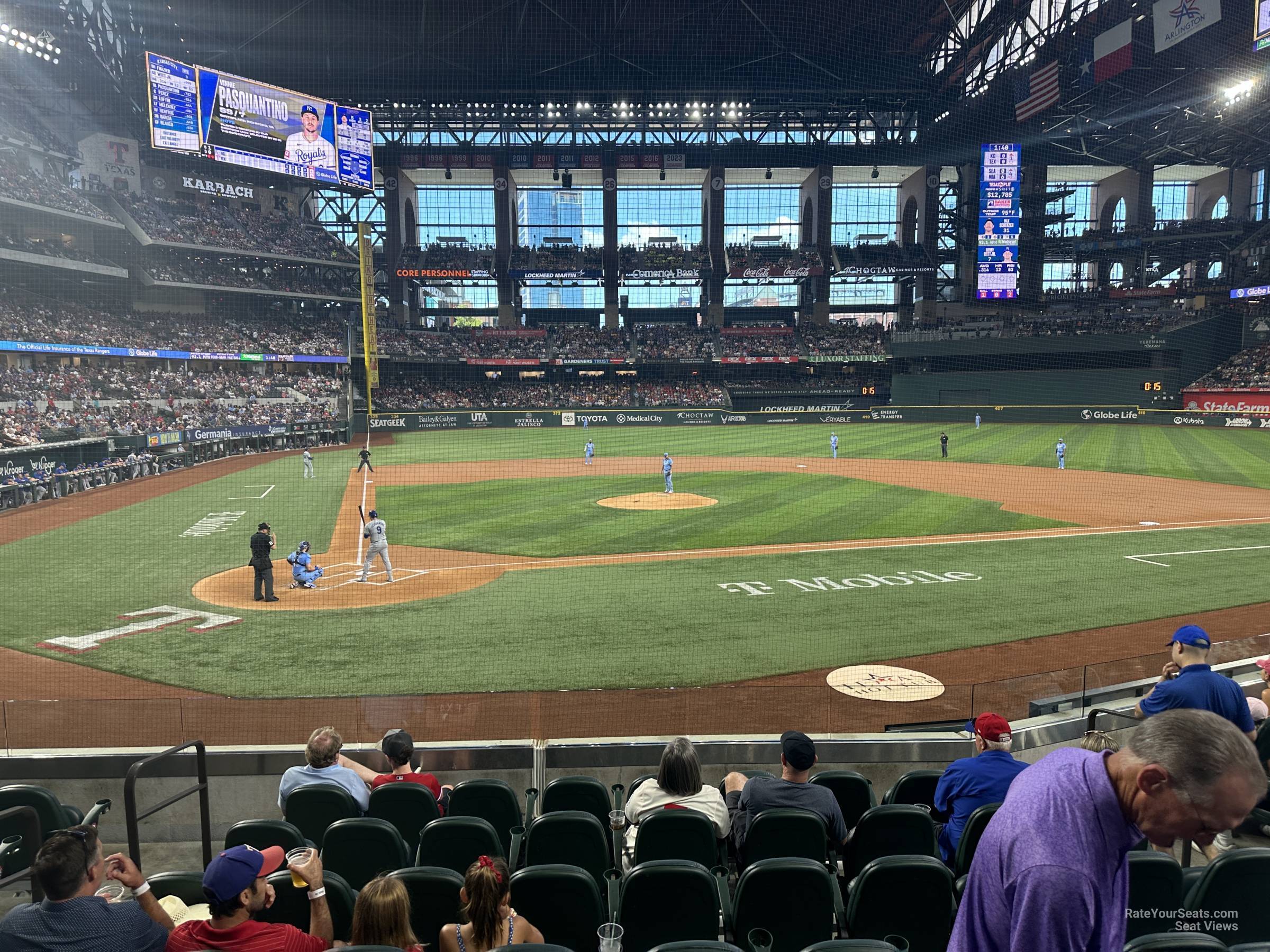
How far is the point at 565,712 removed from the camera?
7.38m

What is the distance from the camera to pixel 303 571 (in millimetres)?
16156

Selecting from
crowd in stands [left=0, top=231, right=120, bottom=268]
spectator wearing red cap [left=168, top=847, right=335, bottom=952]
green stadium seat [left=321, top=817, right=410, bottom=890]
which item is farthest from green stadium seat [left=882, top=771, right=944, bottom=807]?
crowd in stands [left=0, top=231, right=120, bottom=268]

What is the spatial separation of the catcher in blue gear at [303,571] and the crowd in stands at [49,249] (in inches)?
1478

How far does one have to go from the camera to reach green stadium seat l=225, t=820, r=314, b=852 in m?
4.73

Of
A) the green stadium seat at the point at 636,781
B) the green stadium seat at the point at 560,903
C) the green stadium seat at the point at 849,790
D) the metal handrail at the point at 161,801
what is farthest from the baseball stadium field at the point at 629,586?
the green stadium seat at the point at 560,903

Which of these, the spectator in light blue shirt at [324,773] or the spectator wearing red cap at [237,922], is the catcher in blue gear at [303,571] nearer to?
the spectator in light blue shirt at [324,773]

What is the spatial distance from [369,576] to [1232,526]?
2283cm

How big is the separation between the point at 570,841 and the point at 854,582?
1204 centimetres

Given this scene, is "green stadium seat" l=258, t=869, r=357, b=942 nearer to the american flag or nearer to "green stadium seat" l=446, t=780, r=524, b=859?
"green stadium seat" l=446, t=780, r=524, b=859

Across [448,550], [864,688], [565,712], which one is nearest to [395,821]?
[565,712]

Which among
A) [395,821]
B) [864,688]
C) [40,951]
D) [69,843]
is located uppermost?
[69,843]

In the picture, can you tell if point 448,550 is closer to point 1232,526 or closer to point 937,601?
point 937,601

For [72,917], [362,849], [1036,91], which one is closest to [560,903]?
[362,849]

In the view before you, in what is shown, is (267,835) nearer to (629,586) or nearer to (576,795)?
(576,795)
